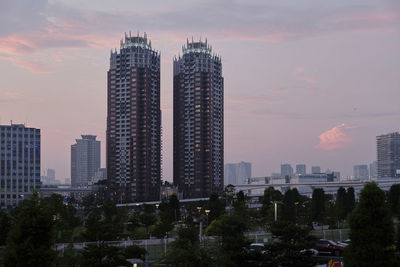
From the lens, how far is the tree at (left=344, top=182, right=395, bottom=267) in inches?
906

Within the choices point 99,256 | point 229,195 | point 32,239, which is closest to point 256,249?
point 99,256

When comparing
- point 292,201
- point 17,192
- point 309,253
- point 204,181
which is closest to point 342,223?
point 292,201

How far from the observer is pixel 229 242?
30.9 meters

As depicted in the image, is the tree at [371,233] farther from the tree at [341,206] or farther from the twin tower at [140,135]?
the twin tower at [140,135]

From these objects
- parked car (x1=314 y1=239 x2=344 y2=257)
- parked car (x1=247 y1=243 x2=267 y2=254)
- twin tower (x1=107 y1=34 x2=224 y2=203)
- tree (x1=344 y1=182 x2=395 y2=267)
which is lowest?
parked car (x1=314 y1=239 x2=344 y2=257)

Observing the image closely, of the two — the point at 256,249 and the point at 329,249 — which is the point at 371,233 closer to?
the point at 256,249

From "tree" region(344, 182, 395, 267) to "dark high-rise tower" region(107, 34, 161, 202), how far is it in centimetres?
16420

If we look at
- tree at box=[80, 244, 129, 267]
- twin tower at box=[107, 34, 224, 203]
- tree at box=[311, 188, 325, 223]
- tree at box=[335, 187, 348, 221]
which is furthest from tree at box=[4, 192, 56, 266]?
twin tower at box=[107, 34, 224, 203]

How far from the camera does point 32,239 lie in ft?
63.5

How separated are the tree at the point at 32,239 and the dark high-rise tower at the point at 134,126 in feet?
545

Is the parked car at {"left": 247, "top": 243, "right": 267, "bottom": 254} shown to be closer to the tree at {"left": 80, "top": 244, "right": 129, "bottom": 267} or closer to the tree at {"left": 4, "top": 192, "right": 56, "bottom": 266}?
the tree at {"left": 80, "top": 244, "right": 129, "bottom": 267}

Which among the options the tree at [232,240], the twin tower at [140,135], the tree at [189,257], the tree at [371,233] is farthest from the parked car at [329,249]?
the twin tower at [140,135]

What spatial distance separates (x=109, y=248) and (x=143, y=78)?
6530 inches

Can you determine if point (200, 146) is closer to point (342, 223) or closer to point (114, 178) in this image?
point (114, 178)
